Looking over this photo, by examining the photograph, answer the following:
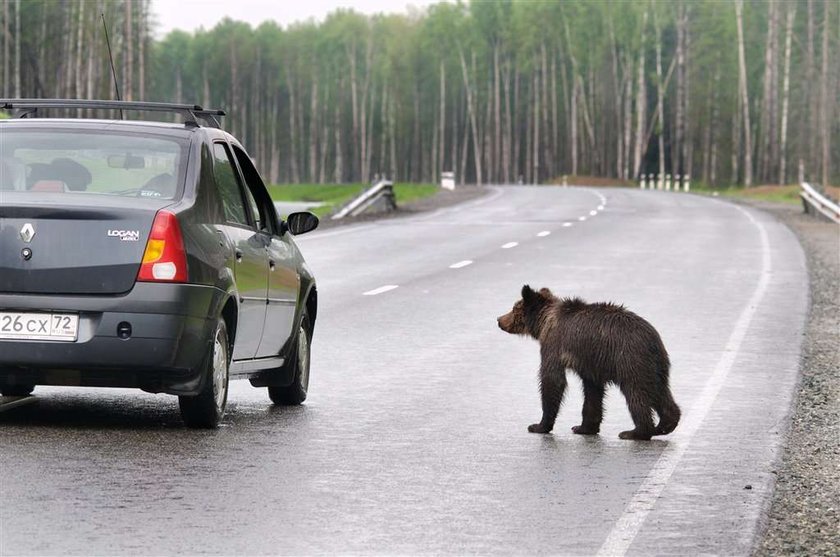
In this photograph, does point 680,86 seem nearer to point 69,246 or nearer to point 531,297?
point 531,297

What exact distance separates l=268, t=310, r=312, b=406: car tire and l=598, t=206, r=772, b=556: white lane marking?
2.28 m

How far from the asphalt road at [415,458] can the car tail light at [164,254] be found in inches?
32.1

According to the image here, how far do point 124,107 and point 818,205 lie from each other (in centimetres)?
3616

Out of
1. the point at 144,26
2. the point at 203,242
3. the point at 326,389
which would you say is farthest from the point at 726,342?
the point at 144,26

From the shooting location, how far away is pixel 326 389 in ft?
38.6

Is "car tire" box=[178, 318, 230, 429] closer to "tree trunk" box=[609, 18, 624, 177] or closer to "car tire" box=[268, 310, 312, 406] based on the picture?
"car tire" box=[268, 310, 312, 406]

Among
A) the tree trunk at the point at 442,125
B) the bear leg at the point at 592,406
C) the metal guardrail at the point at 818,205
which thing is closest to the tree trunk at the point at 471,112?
the tree trunk at the point at 442,125

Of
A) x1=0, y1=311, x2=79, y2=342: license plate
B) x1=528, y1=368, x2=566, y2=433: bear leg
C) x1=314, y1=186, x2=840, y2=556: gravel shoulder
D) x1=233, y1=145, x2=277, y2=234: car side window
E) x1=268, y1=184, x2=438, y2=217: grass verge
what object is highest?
x1=233, y1=145, x2=277, y2=234: car side window

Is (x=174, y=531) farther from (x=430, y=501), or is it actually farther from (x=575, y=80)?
(x=575, y=80)

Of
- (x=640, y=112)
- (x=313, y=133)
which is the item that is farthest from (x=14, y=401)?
(x=313, y=133)

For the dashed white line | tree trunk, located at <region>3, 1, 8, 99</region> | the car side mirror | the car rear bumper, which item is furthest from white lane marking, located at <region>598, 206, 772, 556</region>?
tree trunk, located at <region>3, 1, 8, 99</region>

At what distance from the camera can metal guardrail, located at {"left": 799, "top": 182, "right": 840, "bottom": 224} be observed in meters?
41.3

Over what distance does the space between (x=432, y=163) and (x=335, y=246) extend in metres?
117

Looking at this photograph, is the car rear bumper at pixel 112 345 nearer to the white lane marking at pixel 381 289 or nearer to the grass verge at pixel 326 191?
the white lane marking at pixel 381 289
